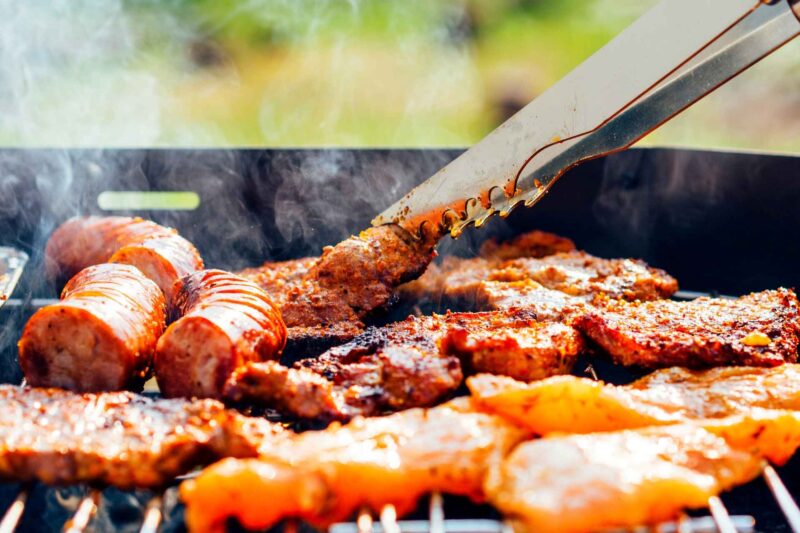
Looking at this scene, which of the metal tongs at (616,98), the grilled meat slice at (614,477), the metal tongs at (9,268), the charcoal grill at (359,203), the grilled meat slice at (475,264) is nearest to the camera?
the grilled meat slice at (614,477)

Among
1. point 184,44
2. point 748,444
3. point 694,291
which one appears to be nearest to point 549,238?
point 694,291

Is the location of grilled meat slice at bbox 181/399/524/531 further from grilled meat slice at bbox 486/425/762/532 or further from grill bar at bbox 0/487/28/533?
grill bar at bbox 0/487/28/533

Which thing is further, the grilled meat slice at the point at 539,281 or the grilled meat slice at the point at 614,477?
the grilled meat slice at the point at 539,281

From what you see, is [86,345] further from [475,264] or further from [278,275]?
[475,264]

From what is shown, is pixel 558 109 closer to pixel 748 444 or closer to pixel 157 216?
pixel 748 444

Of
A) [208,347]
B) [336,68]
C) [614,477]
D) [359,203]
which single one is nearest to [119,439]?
[208,347]

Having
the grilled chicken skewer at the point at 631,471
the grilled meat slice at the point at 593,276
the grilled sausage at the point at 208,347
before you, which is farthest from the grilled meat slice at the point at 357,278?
the grilled chicken skewer at the point at 631,471

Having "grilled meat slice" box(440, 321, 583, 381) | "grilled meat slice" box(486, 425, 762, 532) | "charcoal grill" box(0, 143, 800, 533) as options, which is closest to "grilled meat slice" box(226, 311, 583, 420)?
"grilled meat slice" box(440, 321, 583, 381)

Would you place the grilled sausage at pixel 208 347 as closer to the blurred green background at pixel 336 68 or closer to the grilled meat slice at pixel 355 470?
the grilled meat slice at pixel 355 470

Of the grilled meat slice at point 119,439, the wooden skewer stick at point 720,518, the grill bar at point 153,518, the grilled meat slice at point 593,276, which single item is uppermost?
the grilled meat slice at point 593,276
